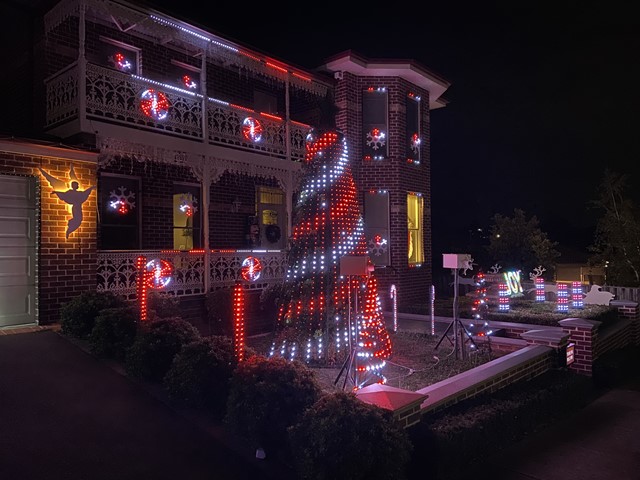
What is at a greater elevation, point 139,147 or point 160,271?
point 139,147

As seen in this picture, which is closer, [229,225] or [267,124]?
[267,124]

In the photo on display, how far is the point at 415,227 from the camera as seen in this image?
15.5 meters

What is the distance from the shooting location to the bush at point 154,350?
240 inches

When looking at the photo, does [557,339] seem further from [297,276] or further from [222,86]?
[222,86]

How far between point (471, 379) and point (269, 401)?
2859 mm

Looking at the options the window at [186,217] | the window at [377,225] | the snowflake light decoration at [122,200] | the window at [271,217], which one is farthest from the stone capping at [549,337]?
the snowflake light decoration at [122,200]

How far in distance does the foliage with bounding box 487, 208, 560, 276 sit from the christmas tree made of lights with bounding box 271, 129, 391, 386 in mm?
12722

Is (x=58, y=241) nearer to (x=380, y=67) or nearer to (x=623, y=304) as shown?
(x=380, y=67)

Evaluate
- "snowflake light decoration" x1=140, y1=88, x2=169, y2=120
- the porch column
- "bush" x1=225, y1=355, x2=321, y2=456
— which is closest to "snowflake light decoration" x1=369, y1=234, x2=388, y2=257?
"snowflake light decoration" x1=140, y1=88, x2=169, y2=120

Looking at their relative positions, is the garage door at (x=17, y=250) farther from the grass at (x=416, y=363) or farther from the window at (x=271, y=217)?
the window at (x=271, y=217)

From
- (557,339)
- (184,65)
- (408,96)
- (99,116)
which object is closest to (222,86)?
(184,65)

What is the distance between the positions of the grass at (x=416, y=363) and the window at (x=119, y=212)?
3.88 metres

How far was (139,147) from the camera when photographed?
9.71 meters

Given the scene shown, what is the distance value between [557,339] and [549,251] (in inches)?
478
